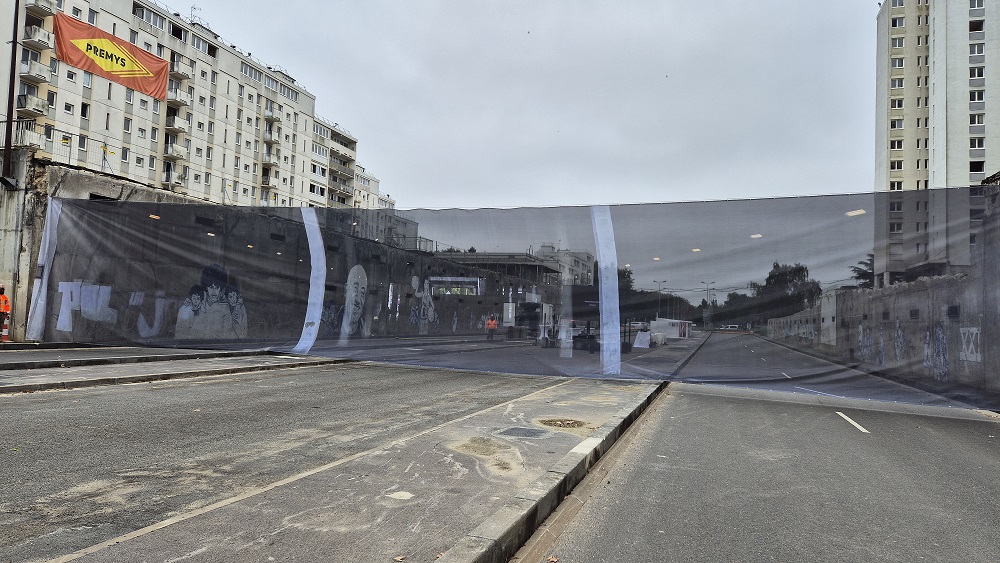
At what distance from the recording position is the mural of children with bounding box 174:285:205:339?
16.4 m

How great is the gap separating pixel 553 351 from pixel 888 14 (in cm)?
7154

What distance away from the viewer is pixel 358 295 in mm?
15672

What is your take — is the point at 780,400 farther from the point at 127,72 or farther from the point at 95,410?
the point at 127,72

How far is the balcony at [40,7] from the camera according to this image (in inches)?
1564

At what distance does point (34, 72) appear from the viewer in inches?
1561

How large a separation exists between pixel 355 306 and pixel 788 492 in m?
12.3


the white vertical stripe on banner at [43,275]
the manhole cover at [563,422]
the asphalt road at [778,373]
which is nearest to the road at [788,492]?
the manhole cover at [563,422]

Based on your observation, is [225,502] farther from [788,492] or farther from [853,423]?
[853,423]

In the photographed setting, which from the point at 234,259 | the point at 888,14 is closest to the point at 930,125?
the point at 888,14

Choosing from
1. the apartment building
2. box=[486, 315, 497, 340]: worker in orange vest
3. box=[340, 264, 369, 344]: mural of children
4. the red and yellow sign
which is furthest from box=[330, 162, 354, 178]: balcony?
box=[486, 315, 497, 340]: worker in orange vest

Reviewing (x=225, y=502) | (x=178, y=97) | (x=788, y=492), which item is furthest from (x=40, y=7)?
(x=788, y=492)

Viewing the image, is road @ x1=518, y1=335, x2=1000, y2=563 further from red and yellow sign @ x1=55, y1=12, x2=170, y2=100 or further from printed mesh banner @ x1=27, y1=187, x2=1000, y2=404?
red and yellow sign @ x1=55, y1=12, x2=170, y2=100

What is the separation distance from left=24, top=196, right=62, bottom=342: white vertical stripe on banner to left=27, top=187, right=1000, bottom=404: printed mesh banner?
0.06 m

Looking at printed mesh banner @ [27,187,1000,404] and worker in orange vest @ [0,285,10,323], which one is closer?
printed mesh banner @ [27,187,1000,404]
